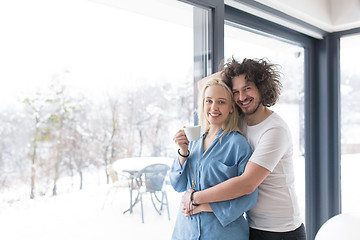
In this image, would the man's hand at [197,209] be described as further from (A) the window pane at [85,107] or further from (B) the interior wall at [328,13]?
(B) the interior wall at [328,13]

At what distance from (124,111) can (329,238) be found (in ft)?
3.96

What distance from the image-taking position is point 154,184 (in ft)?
5.06

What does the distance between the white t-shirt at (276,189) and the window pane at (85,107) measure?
18.0 inches

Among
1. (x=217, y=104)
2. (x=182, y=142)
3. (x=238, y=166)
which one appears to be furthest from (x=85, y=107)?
(x=238, y=166)

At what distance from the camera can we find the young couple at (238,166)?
1.25 meters

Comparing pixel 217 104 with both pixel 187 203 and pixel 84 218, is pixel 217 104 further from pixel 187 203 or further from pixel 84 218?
pixel 84 218

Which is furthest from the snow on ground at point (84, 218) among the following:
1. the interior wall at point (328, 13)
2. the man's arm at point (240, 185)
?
the interior wall at point (328, 13)

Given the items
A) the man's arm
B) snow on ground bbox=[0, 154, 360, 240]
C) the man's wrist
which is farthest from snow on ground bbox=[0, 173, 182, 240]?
the man's arm

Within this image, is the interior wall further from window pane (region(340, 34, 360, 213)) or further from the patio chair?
the patio chair

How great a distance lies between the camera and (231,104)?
1.35 m

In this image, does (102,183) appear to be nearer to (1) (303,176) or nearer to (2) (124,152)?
(2) (124,152)

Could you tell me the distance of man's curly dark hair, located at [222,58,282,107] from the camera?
4.40 ft

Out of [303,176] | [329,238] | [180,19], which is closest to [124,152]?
[180,19]

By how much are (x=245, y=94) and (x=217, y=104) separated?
130mm
